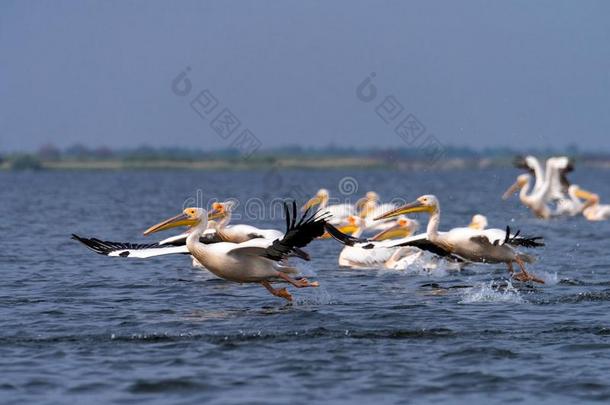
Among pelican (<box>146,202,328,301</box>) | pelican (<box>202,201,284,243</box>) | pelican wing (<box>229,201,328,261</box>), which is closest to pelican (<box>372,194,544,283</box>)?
pelican (<box>202,201,284,243</box>)

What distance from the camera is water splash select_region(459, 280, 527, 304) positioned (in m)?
11.4

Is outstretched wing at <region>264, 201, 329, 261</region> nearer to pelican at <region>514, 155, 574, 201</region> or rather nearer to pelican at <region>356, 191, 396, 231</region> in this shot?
pelican at <region>356, 191, 396, 231</region>

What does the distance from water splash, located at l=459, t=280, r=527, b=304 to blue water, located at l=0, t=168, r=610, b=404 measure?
2 centimetres

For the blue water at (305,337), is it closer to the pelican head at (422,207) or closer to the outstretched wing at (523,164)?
the pelican head at (422,207)

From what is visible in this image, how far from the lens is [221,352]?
8.64 metres

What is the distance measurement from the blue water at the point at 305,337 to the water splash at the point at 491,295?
0.8 inches

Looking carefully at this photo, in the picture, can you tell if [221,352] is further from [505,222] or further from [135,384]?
[505,222]

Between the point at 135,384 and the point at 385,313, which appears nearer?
the point at 135,384

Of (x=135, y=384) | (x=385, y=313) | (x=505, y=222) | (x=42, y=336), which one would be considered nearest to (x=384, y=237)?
(x=385, y=313)

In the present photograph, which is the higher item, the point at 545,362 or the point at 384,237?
the point at 384,237

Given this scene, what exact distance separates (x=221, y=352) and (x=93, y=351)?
3.19ft

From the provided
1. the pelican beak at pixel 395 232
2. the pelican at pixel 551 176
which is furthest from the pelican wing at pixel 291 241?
the pelican at pixel 551 176

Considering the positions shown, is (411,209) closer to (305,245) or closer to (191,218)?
(191,218)

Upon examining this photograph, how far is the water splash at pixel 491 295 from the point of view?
11.4 m
